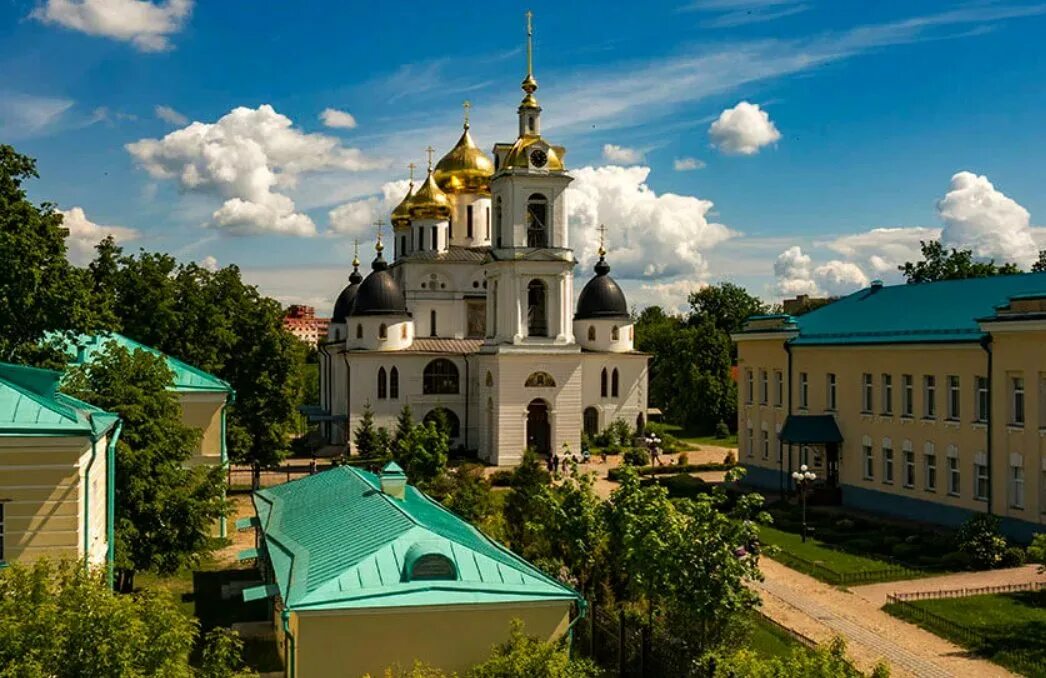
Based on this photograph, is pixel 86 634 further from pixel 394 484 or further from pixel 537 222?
pixel 537 222

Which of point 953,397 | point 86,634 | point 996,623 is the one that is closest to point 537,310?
point 953,397

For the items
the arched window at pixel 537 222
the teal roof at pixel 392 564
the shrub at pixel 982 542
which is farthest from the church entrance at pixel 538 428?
the teal roof at pixel 392 564

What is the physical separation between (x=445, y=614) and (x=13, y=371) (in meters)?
8.61

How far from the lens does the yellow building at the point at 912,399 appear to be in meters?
27.2

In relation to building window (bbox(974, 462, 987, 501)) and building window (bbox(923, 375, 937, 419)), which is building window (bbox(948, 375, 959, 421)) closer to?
building window (bbox(923, 375, 937, 419))

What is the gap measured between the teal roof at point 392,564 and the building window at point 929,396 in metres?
17.0

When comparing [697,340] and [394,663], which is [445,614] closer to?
[394,663]

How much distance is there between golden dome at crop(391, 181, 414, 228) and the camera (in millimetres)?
60281

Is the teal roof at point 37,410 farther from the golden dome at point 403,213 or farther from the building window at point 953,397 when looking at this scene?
the golden dome at point 403,213

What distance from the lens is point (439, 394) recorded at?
54.6m

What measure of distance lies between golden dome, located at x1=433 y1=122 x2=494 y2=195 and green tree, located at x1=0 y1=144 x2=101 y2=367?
38.1m

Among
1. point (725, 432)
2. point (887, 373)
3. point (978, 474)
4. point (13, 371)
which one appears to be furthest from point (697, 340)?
point (13, 371)

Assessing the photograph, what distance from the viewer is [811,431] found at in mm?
35312

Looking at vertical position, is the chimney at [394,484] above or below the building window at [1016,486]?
above
